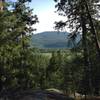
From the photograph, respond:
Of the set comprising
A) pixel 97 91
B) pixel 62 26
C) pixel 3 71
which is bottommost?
pixel 97 91

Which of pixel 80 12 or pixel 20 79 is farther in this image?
pixel 20 79

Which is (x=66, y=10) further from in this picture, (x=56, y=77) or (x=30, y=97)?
(x=56, y=77)

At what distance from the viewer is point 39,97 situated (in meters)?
19.4

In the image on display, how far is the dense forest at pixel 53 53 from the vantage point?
26297 mm

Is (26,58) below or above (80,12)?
below

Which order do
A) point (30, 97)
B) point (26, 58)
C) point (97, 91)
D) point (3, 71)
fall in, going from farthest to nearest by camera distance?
point (26, 58) < point (97, 91) < point (3, 71) < point (30, 97)

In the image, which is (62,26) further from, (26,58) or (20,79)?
(20,79)

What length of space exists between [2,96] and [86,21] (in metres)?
10.7

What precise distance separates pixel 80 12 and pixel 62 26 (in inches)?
94.2

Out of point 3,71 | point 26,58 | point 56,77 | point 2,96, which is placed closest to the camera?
point 2,96

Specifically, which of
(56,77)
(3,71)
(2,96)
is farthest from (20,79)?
(2,96)

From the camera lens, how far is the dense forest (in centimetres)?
2630

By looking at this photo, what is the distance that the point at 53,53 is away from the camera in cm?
5788

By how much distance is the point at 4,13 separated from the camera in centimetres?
2570
